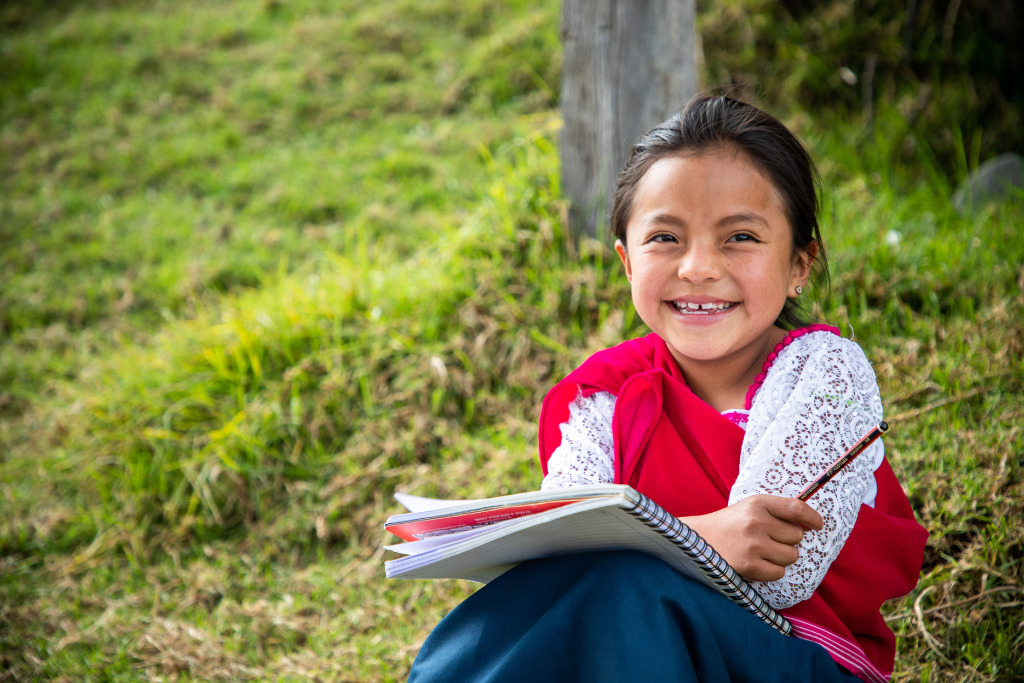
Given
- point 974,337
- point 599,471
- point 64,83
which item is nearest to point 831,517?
point 599,471

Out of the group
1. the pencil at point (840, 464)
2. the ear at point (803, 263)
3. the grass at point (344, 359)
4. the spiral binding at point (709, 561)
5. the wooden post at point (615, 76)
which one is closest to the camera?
the spiral binding at point (709, 561)

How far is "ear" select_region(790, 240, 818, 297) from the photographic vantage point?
164 cm

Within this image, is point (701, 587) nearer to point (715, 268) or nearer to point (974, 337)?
point (715, 268)

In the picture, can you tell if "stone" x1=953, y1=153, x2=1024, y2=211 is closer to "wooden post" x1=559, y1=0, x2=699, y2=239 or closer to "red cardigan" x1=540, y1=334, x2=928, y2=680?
"wooden post" x1=559, y1=0, x2=699, y2=239

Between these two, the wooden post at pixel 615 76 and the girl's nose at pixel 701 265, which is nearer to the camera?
the girl's nose at pixel 701 265

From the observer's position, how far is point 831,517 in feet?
4.46

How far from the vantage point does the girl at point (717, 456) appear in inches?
48.5

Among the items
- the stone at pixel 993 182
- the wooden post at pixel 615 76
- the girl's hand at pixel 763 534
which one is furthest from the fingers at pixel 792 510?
the stone at pixel 993 182

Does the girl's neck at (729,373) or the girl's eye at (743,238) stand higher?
the girl's eye at (743,238)

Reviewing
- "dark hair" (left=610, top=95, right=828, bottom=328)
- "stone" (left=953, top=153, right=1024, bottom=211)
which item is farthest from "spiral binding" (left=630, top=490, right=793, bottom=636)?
"stone" (left=953, top=153, right=1024, bottom=211)

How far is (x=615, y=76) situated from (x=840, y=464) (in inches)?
80.4

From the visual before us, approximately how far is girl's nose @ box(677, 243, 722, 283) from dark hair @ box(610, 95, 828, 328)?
19 centimetres

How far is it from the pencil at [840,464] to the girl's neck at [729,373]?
1.05ft

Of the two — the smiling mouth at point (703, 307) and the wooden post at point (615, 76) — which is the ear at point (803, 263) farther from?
the wooden post at point (615, 76)
